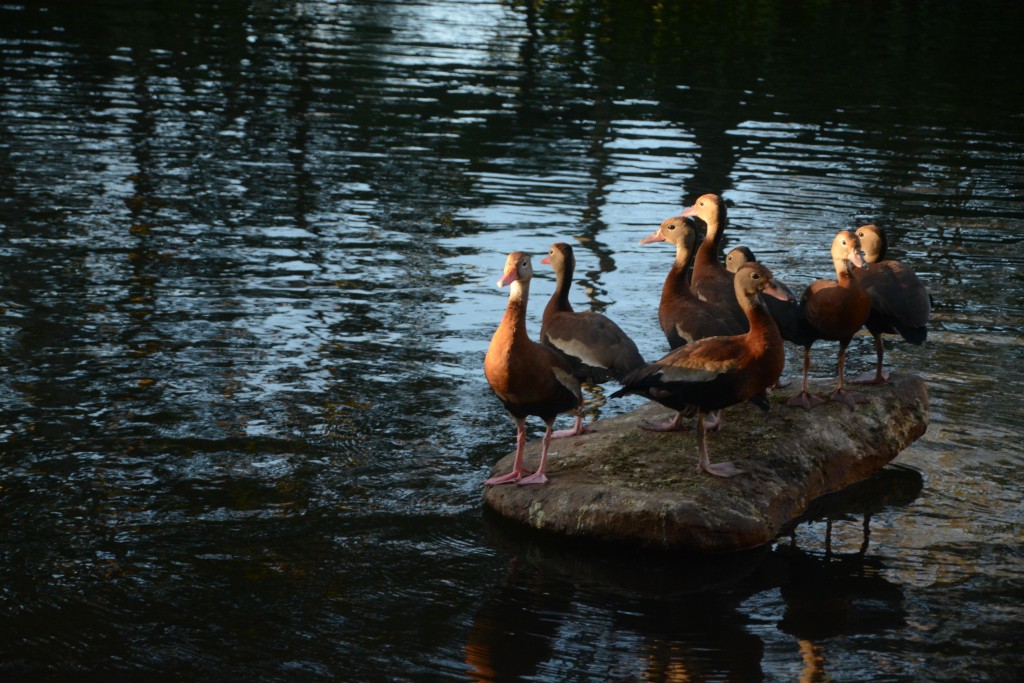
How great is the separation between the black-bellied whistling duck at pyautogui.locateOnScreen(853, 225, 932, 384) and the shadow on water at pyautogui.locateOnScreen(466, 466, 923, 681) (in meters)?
1.74

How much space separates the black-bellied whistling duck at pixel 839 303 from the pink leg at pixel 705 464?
124 cm

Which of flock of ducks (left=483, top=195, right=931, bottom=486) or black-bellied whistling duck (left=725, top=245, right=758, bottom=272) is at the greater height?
black-bellied whistling duck (left=725, top=245, right=758, bottom=272)

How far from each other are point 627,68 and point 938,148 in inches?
344

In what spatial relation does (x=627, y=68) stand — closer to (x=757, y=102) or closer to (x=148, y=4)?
(x=757, y=102)

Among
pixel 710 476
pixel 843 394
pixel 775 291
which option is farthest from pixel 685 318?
pixel 710 476

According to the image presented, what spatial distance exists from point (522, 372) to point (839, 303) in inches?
92.3

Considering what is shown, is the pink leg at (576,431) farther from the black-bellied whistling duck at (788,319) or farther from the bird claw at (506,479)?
the black-bellied whistling duck at (788,319)

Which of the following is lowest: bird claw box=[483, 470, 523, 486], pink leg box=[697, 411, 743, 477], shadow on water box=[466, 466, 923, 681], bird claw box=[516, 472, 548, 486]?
shadow on water box=[466, 466, 923, 681]

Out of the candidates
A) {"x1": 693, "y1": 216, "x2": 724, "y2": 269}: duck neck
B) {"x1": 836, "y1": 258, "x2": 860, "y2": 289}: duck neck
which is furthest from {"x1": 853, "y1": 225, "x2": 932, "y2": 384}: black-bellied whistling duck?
{"x1": 693, "y1": 216, "x2": 724, "y2": 269}: duck neck

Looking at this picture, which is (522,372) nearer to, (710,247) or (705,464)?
(705,464)

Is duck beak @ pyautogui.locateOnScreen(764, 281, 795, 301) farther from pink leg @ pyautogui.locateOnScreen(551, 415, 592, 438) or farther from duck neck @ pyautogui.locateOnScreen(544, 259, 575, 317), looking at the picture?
duck neck @ pyautogui.locateOnScreen(544, 259, 575, 317)

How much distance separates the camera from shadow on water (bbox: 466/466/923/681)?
5.97 meters

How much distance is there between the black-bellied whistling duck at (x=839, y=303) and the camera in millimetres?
8320

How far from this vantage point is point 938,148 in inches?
796
